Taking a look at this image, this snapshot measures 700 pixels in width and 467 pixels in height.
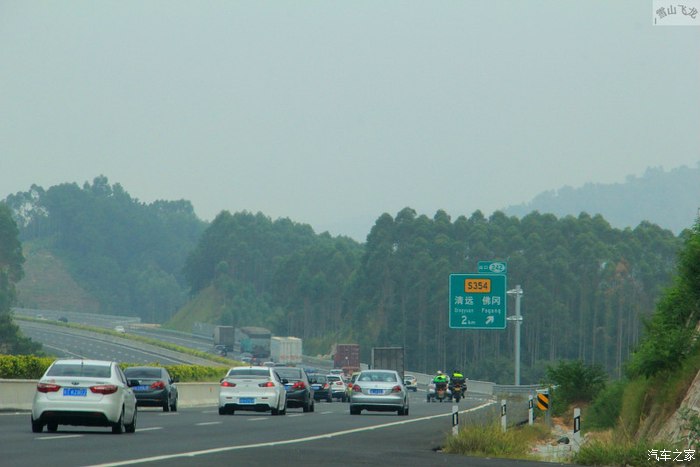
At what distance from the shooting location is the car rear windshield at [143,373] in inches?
1623

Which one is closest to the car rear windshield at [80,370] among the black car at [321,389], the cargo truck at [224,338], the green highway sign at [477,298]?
the green highway sign at [477,298]

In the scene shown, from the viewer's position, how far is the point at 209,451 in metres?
19.9

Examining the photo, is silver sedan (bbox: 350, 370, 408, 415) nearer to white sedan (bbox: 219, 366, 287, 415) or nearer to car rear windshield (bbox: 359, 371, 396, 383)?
car rear windshield (bbox: 359, 371, 396, 383)

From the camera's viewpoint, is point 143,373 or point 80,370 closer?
point 80,370

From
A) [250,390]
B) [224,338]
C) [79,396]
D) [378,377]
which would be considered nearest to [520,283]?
[224,338]

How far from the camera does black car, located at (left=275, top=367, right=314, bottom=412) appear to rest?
142 feet

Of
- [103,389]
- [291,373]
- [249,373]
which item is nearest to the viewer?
[103,389]

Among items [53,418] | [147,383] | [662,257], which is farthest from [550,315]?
[53,418]

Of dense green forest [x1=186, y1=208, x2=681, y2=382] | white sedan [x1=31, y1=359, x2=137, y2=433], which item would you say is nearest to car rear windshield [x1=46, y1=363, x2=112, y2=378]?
white sedan [x1=31, y1=359, x2=137, y2=433]

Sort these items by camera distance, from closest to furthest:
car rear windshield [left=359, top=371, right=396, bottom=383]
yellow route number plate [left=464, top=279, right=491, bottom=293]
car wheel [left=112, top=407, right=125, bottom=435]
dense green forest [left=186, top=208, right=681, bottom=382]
→ car wheel [left=112, top=407, right=125, bottom=435] < car rear windshield [left=359, top=371, right=396, bottom=383] < yellow route number plate [left=464, top=279, right=491, bottom=293] < dense green forest [left=186, top=208, right=681, bottom=382]

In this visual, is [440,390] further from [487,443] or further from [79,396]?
[487,443]

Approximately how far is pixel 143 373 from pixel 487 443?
68.3 ft

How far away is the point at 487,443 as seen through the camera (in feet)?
73.3

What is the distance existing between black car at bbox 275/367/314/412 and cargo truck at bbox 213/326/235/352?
4213 inches
